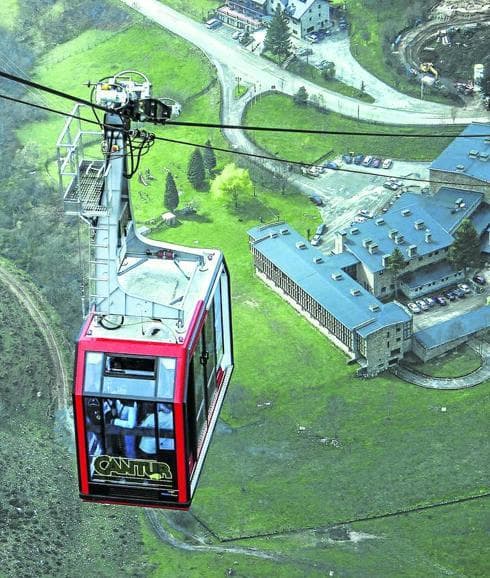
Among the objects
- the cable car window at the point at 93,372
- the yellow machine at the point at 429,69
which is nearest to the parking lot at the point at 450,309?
the yellow machine at the point at 429,69

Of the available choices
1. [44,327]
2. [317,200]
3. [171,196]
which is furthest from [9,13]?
[44,327]

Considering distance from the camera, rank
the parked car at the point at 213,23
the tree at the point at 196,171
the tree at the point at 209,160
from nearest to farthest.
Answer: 1. the tree at the point at 196,171
2. the tree at the point at 209,160
3. the parked car at the point at 213,23

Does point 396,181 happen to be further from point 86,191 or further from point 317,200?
point 86,191

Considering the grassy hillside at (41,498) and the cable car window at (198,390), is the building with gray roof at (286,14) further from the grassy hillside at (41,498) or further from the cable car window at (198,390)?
the cable car window at (198,390)

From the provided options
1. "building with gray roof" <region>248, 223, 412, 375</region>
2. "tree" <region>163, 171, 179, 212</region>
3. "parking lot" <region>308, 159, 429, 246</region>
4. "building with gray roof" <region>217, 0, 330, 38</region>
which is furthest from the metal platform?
"building with gray roof" <region>217, 0, 330, 38</region>

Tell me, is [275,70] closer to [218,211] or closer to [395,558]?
[218,211]

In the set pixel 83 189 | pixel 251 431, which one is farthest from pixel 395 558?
pixel 83 189
